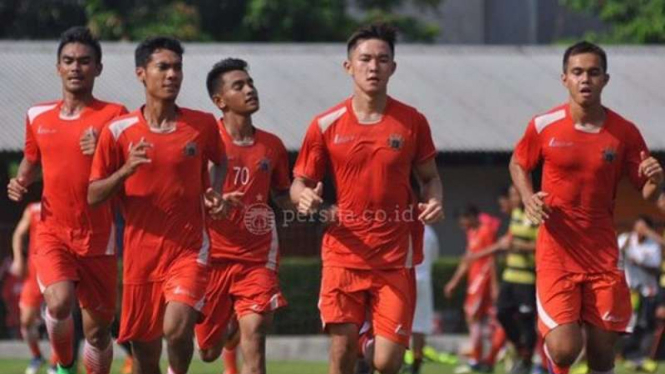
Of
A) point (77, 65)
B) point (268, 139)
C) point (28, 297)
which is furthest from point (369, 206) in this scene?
point (28, 297)

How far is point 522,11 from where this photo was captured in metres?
52.2

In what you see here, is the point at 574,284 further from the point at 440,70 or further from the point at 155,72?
the point at 440,70

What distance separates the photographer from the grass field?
70.0ft

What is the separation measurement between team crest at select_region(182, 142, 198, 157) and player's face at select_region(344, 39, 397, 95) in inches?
49.1

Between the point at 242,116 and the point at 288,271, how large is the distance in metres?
13.2

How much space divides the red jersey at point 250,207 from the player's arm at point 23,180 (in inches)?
57.0

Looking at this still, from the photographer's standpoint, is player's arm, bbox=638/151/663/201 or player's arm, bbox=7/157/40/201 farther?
player's arm, bbox=7/157/40/201

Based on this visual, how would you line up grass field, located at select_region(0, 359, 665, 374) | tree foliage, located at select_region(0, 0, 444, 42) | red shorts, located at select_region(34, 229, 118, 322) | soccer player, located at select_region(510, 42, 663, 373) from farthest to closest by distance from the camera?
tree foliage, located at select_region(0, 0, 444, 42), grass field, located at select_region(0, 359, 665, 374), red shorts, located at select_region(34, 229, 118, 322), soccer player, located at select_region(510, 42, 663, 373)

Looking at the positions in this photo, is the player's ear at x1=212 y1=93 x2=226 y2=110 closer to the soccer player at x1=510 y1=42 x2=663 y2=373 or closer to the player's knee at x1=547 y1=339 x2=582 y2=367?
the soccer player at x1=510 y1=42 x2=663 y2=373

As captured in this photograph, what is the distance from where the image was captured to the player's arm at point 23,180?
1449 cm

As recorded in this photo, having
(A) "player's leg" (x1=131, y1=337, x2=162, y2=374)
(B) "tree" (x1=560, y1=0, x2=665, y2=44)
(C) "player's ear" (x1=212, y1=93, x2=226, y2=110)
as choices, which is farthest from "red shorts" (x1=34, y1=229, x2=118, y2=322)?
(B) "tree" (x1=560, y1=0, x2=665, y2=44)

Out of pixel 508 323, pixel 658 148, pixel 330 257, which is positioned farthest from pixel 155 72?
pixel 658 148

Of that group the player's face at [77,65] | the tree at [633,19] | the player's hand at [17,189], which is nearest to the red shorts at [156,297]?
the player's hand at [17,189]

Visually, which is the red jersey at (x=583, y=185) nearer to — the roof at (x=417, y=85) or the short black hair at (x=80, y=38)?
the short black hair at (x=80, y=38)
